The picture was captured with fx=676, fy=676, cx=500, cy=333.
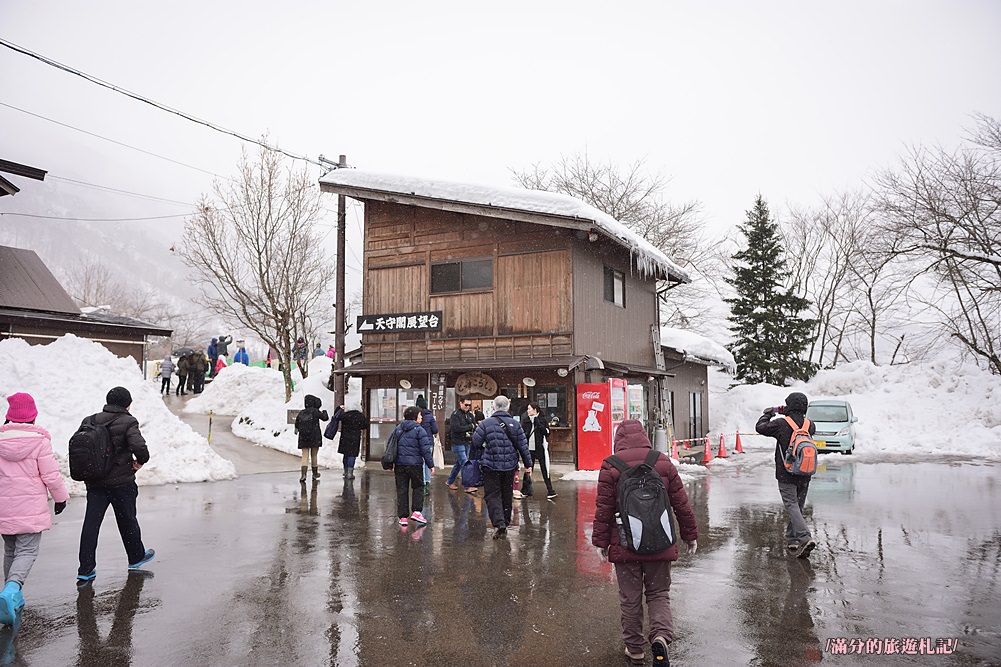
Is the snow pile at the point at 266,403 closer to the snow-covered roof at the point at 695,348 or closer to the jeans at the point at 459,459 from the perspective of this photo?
the jeans at the point at 459,459

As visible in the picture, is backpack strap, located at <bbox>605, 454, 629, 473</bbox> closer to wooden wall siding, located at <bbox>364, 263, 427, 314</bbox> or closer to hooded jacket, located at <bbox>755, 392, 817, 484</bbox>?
hooded jacket, located at <bbox>755, 392, 817, 484</bbox>

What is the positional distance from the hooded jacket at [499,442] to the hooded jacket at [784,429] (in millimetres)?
3191

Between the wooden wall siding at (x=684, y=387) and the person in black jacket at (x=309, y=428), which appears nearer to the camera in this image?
the person in black jacket at (x=309, y=428)

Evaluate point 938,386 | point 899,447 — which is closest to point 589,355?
point 899,447

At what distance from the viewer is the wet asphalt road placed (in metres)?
4.80

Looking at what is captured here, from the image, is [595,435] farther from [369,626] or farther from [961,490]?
[369,626]

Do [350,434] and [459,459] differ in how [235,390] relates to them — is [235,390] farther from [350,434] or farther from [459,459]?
[459,459]

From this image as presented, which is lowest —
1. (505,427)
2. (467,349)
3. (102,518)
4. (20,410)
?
(102,518)

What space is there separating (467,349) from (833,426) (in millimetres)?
13461

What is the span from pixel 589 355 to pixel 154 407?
415 inches

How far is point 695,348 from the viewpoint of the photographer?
2705cm

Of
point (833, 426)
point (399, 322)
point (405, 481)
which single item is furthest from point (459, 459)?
point (833, 426)

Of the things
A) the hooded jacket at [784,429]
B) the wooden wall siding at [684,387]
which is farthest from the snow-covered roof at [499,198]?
the hooded jacket at [784,429]

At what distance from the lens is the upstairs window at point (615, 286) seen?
1983 cm
